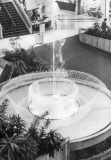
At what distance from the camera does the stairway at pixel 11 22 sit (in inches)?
776

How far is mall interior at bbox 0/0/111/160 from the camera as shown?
349 inches

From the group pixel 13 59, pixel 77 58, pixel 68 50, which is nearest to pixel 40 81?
pixel 13 59

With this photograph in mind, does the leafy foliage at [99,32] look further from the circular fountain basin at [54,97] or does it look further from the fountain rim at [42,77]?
the circular fountain basin at [54,97]

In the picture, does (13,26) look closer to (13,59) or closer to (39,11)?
(39,11)

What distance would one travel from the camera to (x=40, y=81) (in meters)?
11.3

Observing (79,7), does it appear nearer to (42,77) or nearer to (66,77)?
(66,77)

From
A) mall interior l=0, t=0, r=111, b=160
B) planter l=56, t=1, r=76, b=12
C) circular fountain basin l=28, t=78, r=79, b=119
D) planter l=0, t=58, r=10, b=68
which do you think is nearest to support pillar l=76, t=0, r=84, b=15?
planter l=56, t=1, r=76, b=12

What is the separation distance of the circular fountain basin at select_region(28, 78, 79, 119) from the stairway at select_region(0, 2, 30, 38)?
8.84m

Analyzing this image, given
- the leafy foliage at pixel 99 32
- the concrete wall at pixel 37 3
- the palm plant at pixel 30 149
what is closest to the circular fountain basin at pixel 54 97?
the palm plant at pixel 30 149

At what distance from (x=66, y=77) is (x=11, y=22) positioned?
31.2 ft

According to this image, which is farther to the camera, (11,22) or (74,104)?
(11,22)

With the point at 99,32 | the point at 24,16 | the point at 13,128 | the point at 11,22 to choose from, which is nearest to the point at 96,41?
the point at 99,32

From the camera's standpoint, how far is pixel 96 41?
16.8 metres

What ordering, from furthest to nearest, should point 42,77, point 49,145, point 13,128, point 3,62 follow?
1. point 3,62
2. point 42,77
3. point 13,128
4. point 49,145
